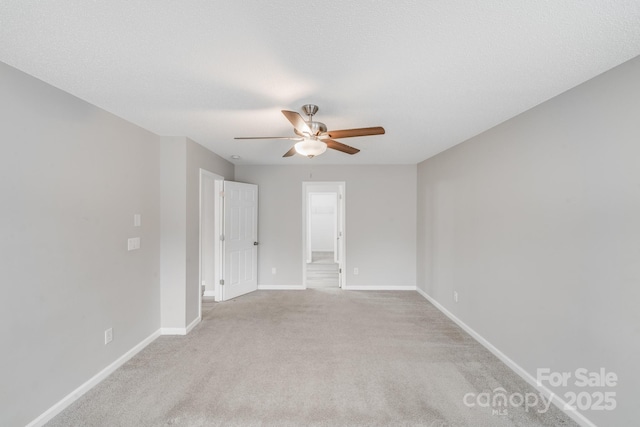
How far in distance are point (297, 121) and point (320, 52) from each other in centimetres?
55

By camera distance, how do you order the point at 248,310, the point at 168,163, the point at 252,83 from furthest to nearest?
the point at 248,310 < the point at 168,163 < the point at 252,83

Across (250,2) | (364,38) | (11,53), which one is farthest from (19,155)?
(364,38)

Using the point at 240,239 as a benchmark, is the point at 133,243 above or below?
above

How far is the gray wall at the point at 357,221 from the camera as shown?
492cm

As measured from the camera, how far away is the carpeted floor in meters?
1.85

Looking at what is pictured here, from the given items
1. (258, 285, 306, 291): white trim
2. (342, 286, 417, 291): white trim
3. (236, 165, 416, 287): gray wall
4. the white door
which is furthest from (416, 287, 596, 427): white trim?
the white door

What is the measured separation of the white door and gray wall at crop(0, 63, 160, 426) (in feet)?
5.04

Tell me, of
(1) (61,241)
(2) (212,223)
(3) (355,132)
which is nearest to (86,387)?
(1) (61,241)

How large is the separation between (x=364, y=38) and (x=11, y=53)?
1.97 metres

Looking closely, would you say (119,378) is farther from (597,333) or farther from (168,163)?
(597,333)

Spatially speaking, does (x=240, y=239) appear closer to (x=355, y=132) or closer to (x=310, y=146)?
(x=310, y=146)

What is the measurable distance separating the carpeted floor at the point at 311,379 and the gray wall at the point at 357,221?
1.43 meters

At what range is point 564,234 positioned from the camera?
1.93 metres

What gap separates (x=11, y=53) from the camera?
1.47 meters
